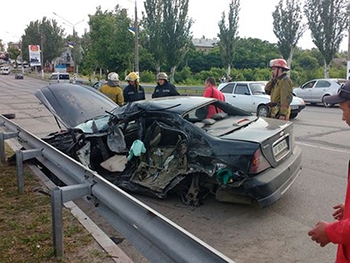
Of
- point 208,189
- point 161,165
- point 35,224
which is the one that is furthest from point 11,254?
point 208,189

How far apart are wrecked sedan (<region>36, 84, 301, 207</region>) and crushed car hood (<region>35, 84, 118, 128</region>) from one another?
0.10ft

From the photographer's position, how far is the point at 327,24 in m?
30.4

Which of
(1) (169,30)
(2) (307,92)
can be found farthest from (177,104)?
(1) (169,30)

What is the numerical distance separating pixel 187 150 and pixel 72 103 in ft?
8.94

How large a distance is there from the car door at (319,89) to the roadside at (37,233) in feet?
57.4

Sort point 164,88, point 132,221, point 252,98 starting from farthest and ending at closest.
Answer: point 252,98 < point 164,88 < point 132,221

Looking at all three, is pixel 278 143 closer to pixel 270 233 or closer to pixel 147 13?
pixel 270 233

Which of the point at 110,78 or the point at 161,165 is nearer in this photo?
the point at 161,165

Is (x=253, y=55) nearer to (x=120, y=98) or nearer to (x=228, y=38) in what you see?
(x=228, y=38)

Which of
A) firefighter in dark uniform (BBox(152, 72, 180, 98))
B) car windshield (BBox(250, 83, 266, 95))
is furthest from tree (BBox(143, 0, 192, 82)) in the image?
firefighter in dark uniform (BBox(152, 72, 180, 98))

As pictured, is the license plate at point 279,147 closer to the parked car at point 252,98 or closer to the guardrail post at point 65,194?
the guardrail post at point 65,194

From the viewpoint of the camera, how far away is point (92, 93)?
6.82m

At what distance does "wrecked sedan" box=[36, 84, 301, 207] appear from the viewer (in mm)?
4062

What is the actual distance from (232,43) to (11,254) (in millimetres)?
39743
